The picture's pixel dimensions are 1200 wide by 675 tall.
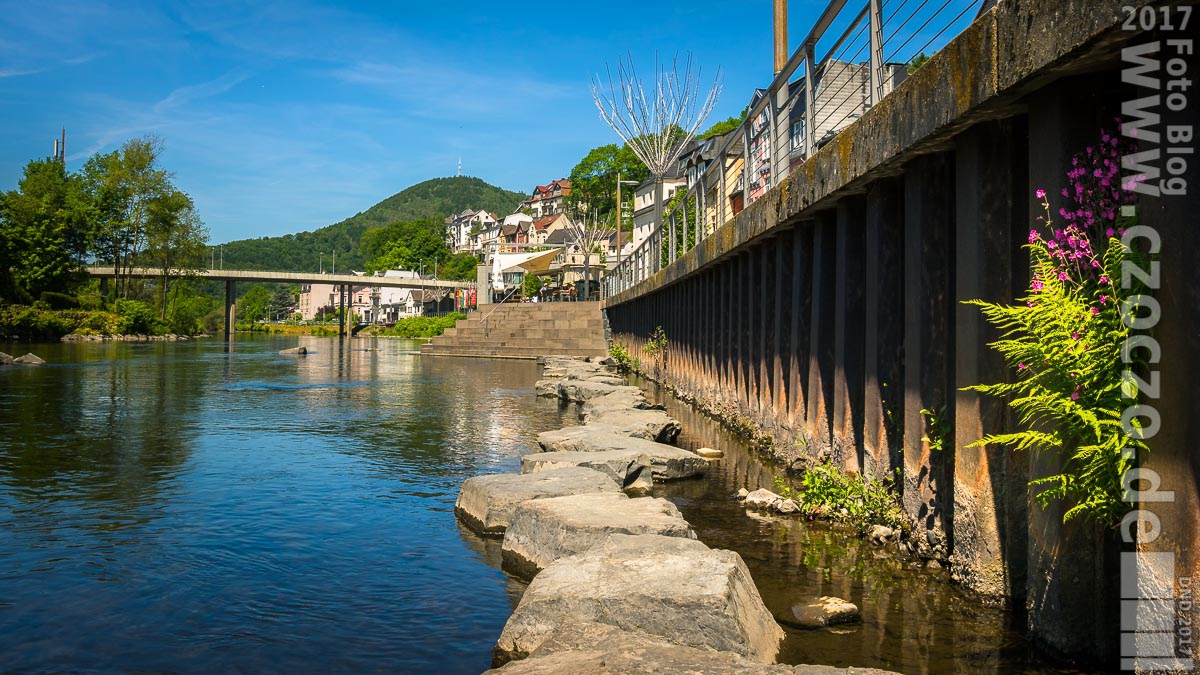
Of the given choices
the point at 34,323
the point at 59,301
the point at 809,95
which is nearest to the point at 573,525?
the point at 809,95

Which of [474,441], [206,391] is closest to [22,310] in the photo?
[206,391]

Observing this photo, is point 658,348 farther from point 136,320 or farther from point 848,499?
point 136,320

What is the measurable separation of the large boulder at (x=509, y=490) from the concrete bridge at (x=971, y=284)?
241 centimetres

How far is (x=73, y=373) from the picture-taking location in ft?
96.4

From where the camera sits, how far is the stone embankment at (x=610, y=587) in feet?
12.8

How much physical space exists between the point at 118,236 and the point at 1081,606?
9413 centimetres

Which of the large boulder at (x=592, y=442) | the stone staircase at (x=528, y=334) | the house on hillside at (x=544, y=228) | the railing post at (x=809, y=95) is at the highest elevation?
the house on hillside at (x=544, y=228)

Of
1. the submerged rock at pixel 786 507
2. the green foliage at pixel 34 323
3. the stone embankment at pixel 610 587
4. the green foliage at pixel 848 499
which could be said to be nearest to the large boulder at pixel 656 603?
the stone embankment at pixel 610 587

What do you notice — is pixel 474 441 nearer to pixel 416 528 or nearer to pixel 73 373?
pixel 416 528

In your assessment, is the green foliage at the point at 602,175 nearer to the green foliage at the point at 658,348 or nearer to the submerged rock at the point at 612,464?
the green foliage at the point at 658,348

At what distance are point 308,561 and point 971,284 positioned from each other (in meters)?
5.18

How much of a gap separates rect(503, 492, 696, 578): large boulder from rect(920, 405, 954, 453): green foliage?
1786 millimetres

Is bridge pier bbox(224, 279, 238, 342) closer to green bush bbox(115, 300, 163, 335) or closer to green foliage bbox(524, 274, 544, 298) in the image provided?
green bush bbox(115, 300, 163, 335)

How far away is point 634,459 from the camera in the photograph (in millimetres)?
10156
